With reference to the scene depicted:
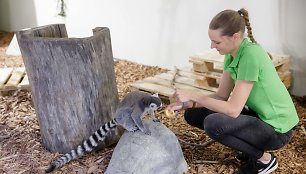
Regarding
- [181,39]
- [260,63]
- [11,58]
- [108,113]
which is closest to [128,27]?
[181,39]

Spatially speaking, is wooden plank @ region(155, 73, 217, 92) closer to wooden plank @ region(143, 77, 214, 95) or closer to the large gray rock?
wooden plank @ region(143, 77, 214, 95)

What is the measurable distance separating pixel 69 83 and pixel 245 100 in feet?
4.42

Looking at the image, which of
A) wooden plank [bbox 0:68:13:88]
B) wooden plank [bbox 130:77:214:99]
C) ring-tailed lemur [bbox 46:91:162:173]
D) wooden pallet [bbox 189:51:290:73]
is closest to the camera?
ring-tailed lemur [bbox 46:91:162:173]

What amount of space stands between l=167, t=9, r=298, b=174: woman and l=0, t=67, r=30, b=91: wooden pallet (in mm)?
2419

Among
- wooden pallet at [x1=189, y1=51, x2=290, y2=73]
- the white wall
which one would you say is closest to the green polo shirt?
wooden pallet at [x1=189, y1=51, x2=290, y2=73]

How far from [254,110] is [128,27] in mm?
3393

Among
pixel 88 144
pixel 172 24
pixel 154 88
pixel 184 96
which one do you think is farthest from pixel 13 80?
pixel 184 96

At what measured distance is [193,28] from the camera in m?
4.97

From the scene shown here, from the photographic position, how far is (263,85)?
254cm

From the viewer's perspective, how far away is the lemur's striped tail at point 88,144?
2973 mm

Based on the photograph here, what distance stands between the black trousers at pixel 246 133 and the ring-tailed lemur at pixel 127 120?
1.56ft

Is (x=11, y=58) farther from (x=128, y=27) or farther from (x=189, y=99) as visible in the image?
(x=189, y=99)

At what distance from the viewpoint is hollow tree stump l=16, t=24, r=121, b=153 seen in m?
2.91

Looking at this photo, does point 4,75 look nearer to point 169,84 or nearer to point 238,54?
point 169,84
